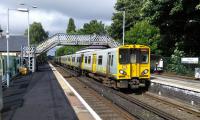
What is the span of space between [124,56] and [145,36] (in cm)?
3454

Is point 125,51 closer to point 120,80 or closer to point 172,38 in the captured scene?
point 120,80

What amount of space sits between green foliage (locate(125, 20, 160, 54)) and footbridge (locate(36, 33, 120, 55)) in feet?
10.8

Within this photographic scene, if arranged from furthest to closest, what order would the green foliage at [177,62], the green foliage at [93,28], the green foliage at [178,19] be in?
the green foliage at [93,28] < the green foliage at [177,62] < the green foliage at [178,19]

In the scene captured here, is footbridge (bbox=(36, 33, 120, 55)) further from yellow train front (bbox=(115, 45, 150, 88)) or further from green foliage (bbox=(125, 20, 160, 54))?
yellow train front (bbox=(115, 45, 150, 88))

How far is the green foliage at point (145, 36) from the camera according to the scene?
56594mm

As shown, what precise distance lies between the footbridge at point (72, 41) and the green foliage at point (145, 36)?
328cm

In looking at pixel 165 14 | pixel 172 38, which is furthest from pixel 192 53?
pixel 165 14

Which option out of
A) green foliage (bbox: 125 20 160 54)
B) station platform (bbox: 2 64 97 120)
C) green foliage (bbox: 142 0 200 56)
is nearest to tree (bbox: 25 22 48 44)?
green foliage (bbox: 125 20 160 54)

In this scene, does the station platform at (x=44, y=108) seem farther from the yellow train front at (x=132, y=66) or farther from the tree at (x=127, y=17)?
the tree at (x=127, y=17)

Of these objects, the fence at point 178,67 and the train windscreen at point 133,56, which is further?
the fence at point 178,67

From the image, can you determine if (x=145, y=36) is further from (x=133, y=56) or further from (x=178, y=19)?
(x=133, y=56)

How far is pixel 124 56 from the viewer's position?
24.7 m

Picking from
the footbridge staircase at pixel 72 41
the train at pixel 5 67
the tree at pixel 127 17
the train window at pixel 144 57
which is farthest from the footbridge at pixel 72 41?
the train window at pixel 144 57

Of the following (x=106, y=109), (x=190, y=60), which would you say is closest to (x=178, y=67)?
(x=190, y=60)
